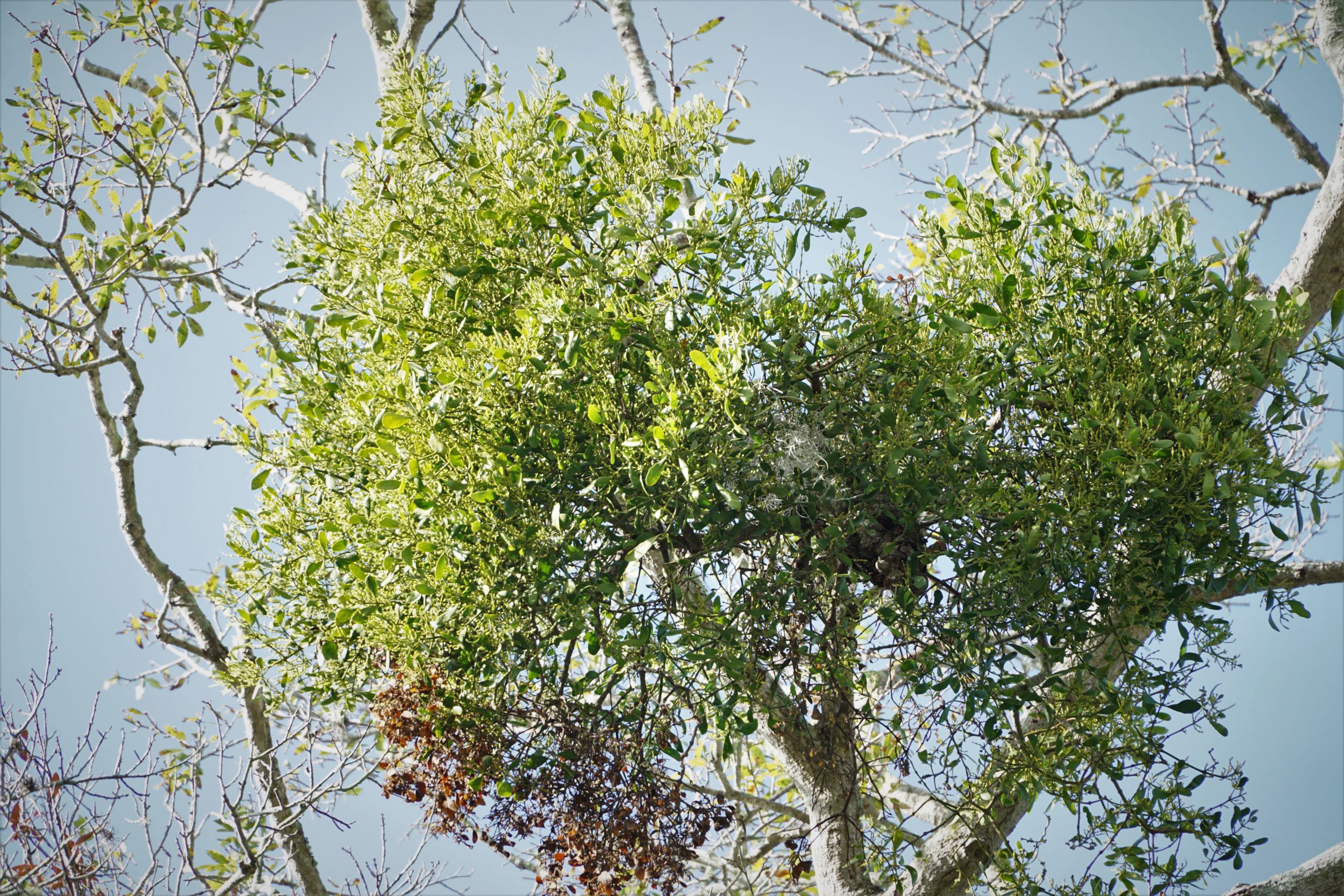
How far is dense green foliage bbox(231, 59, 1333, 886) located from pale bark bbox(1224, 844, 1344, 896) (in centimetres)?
28

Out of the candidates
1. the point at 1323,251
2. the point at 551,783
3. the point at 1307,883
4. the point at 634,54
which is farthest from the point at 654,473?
the point at 634,54

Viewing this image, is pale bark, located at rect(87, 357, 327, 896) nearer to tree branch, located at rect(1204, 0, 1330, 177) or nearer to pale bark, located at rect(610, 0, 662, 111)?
pale bark, located at rect(610, 0, 662, 111)

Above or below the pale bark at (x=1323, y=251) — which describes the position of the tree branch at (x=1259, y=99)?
above

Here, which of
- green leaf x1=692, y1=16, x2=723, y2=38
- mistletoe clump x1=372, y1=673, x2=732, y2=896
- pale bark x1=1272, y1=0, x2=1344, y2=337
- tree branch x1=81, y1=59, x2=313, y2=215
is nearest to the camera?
mistletoe clump x1=372, y1=673, x2=732, y2=896

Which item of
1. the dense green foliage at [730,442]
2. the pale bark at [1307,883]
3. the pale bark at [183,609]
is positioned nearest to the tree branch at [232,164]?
the pale bark at [183,609]

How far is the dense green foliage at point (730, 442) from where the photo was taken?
4.58ft

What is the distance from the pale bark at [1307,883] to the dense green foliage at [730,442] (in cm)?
28

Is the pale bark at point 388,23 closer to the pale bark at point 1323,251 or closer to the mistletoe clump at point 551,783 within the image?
the mistletoe clump at point 551,783

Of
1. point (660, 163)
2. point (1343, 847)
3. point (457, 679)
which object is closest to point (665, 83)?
point (660, 163)

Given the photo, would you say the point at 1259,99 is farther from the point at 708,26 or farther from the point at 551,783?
the point at 551,783

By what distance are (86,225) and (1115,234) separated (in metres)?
2.66

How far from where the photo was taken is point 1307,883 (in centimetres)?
183

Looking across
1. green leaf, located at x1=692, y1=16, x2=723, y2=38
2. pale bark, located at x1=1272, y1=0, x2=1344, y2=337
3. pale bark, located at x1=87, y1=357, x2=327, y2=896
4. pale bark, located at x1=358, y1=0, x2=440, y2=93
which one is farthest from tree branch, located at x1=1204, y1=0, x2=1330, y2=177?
pale bark, located at x1=87, y1=357, x2=327, y2=896

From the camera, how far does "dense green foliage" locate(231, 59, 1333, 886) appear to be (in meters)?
1.39
